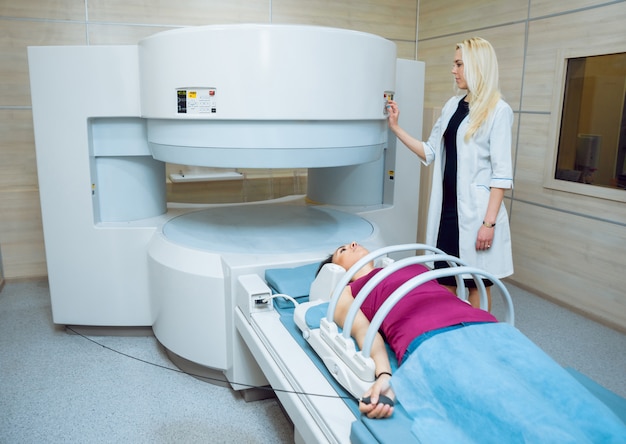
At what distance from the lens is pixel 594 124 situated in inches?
112

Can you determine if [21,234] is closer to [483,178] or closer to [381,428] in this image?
[483,178]

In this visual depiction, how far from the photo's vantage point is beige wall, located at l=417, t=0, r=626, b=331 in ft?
8.96

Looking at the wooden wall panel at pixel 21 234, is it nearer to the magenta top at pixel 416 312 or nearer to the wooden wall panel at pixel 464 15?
the magenta top at pixel 416 312

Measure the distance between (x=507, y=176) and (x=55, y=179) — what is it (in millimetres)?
1883

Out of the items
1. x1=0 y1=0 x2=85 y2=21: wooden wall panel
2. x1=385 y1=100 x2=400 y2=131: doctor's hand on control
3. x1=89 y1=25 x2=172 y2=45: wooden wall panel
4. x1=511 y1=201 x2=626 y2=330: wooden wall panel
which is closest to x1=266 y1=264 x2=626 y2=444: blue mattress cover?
x1=385 y1=100 x2=400 y2=131: doctor's hand on control

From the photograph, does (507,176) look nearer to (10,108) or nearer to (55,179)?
(55,179)

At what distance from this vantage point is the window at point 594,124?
2.72m

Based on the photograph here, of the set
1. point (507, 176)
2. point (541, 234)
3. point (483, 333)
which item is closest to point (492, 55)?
point (507, 176)

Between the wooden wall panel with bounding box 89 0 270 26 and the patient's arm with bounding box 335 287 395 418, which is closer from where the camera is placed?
the patient's arm with bounding box 335 287 395 418

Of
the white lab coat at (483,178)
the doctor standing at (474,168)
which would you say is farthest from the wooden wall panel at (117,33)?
the white lab coat at (483,178)

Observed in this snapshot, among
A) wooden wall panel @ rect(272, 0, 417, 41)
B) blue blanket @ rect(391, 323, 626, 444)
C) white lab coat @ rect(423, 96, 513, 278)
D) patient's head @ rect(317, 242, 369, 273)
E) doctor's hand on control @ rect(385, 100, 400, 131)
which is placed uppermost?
wooden wall panel @ rect(272, 0, 417, 41)

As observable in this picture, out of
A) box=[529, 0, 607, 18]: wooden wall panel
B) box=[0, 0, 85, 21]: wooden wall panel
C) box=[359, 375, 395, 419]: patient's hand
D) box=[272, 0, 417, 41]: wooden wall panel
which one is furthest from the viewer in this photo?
box=[272, 0, 417, 41]: wooden wall panel

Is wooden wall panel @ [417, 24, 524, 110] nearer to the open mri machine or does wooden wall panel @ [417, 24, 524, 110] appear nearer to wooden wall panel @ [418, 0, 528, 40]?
wooden wall panel @ [418, 0, 528, 40]

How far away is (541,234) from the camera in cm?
314
